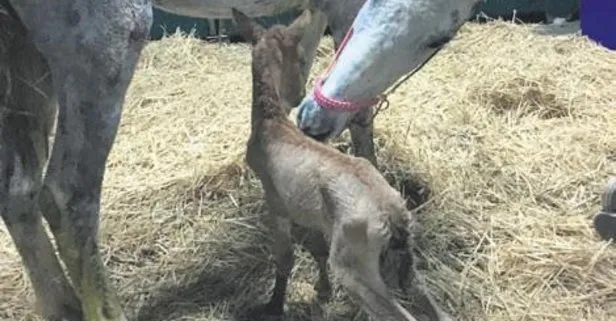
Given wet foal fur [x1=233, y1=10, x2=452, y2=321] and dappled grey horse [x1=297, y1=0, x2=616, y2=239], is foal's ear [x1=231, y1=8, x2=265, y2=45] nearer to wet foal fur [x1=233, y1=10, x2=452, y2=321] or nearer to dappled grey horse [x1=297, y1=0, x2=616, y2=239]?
wet foal fur [x1=233, y1=10, x2=452, y2=321]

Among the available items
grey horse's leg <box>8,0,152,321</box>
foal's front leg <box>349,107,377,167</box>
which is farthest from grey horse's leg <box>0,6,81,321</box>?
foal's front leg <box>349,107,377,167</box>

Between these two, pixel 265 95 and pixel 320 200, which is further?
pixel 265 95

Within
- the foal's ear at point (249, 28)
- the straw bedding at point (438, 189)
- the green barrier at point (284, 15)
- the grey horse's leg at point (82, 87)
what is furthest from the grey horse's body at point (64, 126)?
the green barrier at point (284, 15)

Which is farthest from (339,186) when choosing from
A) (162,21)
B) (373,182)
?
(162,21)

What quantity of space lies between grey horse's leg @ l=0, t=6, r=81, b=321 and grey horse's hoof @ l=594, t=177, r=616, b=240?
1.52 meters

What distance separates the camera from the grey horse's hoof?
10.5 feet

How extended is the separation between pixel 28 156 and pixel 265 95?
24.4 inches

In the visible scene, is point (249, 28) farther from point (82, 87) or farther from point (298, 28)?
point (82, 87)

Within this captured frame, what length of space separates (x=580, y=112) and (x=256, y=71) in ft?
6.15

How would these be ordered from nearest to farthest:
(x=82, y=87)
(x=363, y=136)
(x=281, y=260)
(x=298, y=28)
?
(x=82, y=87) → (x=281, y=260) → (x=298, y=28) → (x=363, y=136)

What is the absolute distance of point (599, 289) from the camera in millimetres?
2992

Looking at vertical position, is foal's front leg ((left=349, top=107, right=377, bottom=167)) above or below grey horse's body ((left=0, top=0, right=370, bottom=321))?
below

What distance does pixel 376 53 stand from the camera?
8.95 ft

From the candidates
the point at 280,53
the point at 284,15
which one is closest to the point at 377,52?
the point at 280,53
